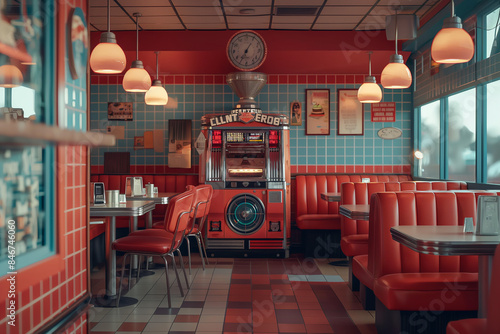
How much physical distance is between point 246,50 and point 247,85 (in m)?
0.51

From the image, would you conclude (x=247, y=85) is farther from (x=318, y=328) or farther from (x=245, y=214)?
(x=318, y=328)

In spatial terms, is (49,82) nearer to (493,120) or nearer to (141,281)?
(141,281)

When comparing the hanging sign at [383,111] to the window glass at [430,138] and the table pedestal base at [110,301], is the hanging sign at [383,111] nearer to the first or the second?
the window glass at [430,138]

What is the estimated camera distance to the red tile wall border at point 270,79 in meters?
7.32

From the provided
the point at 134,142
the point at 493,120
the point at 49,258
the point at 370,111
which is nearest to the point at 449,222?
the point at 493,120

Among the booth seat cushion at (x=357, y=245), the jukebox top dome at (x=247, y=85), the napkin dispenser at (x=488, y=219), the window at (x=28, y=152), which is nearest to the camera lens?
the window at (x=28, y=152)

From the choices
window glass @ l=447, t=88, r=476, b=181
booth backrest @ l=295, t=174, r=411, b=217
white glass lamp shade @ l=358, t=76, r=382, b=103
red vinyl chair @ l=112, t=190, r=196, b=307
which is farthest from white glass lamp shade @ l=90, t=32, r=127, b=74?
window glass @ l=447, t=88, r=476, b=181

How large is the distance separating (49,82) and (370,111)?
6.20 meters

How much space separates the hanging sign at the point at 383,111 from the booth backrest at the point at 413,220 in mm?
4015

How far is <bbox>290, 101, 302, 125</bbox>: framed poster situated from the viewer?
24.0 ft

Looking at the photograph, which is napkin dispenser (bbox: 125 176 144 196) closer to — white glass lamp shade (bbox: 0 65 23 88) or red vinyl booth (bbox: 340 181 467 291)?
red vinyl booth (bbox: 340 181 467 291)

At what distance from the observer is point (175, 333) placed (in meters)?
3.46

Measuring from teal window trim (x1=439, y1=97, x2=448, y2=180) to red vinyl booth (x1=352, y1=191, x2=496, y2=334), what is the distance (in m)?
2.92

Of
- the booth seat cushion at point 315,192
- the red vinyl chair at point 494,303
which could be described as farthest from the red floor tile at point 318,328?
the booth seat cushion at point 315,192
